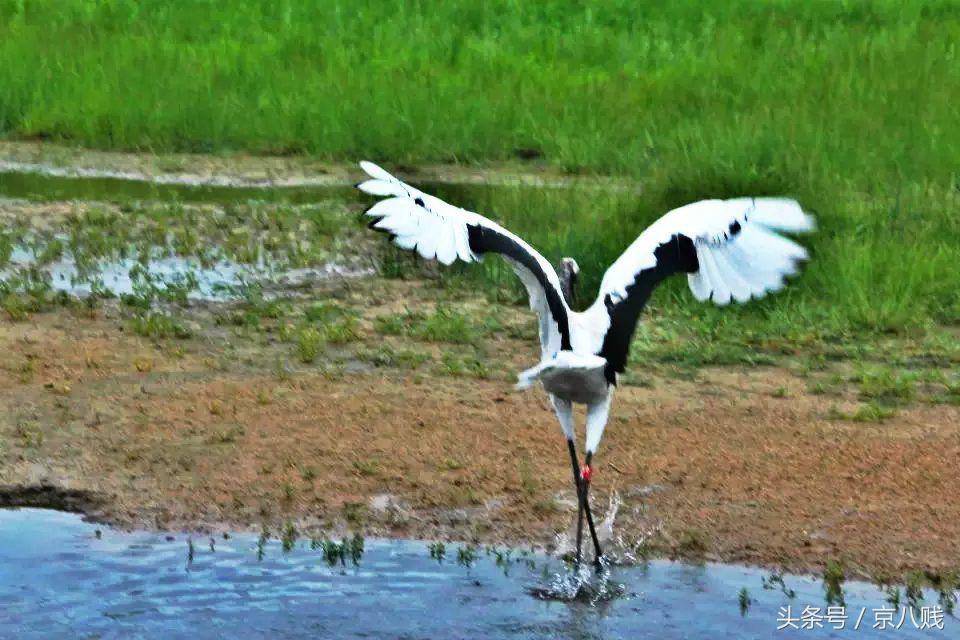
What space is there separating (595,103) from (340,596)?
754cm

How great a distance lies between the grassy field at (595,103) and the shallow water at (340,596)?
2.62m

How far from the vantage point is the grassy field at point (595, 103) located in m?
8.20

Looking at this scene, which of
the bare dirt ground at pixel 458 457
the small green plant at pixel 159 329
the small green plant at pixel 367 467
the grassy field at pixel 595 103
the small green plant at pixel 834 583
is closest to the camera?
the small green plant at pixel 834 583

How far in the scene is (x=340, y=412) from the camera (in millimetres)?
6414

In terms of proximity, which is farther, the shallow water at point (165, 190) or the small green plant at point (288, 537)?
the shallow water at point (165, 190)

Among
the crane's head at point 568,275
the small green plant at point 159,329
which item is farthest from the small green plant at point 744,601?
the small green plant at point 159,329

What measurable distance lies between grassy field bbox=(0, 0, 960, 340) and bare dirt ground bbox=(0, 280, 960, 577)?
1310 millimetres

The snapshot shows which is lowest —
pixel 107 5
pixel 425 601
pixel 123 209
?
pixel 425 601

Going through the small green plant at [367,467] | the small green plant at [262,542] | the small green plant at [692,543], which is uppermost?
the small green plant at [367,467]

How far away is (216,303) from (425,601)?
131 inches

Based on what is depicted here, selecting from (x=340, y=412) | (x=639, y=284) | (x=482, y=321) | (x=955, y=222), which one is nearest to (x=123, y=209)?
(x=482, y=321)

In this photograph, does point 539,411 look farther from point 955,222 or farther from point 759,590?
point 955,222

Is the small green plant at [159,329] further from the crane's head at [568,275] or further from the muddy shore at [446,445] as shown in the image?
the crane's head at [568,275]

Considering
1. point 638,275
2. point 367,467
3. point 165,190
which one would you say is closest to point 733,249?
point 638,275
